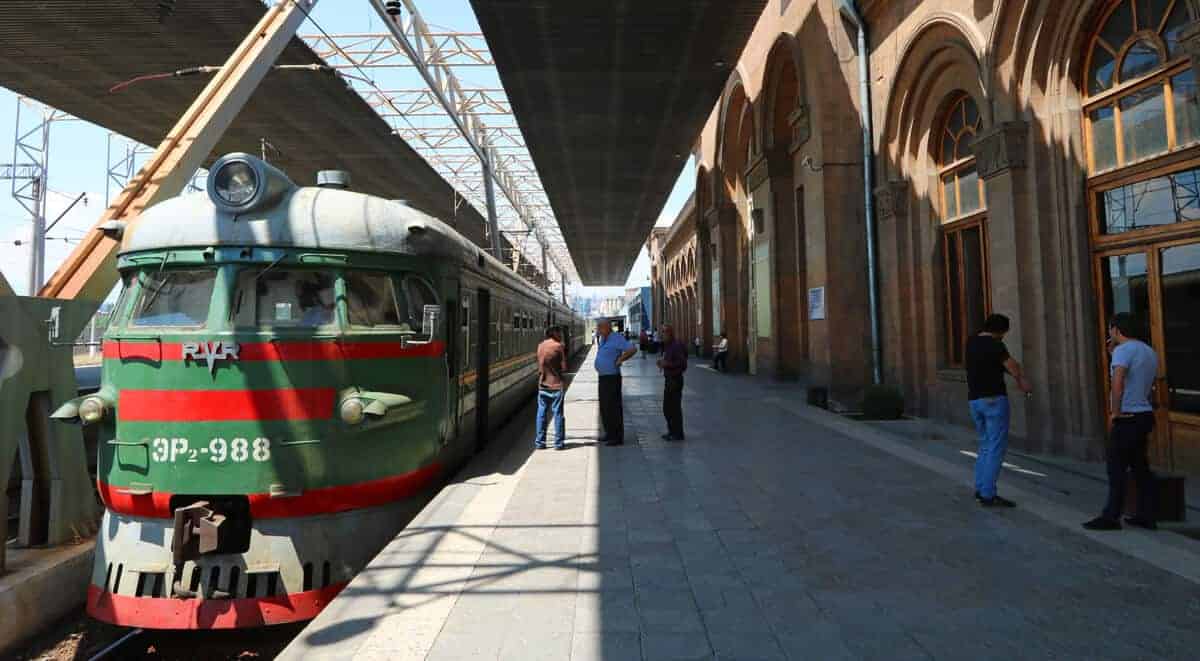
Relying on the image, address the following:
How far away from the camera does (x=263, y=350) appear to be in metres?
4.57

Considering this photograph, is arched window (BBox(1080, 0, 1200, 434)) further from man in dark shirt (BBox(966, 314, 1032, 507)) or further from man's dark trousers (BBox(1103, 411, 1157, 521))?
man in dark shirt (BBox(966, 314, 1032, 507))

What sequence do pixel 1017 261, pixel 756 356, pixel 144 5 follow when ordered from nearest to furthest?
pixel 1017 261
pixel 144 5
pixel 756 356

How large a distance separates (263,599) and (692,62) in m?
15.9

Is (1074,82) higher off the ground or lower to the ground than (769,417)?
higher

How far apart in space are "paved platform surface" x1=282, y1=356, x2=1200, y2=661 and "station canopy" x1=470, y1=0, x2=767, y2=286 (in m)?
11.1

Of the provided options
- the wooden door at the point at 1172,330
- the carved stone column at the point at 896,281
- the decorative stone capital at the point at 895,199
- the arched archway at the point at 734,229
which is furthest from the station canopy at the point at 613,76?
the wooden door at the point at 1172,330

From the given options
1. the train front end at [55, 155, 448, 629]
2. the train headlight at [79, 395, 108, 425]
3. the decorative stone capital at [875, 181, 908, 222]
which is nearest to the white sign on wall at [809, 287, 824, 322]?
the decorative stone capital at [875, 181, 908, 222]

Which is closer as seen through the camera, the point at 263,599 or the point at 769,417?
the point at 263,599

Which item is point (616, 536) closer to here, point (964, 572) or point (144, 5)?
point (964, 572)

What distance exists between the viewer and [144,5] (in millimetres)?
14453

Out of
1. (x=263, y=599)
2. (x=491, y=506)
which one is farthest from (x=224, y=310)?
(x=491, y=506)

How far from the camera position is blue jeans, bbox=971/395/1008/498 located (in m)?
5.38

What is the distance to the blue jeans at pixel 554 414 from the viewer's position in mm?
8413

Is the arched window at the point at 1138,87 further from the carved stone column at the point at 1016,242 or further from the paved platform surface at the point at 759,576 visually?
the paved platform surface at the point at 759,576
